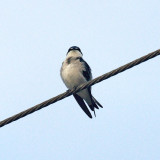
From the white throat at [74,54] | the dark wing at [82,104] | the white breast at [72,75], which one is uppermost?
the white throat at [74,54]

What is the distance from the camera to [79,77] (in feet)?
25.7

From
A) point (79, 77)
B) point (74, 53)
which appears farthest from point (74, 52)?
point (79, 77)

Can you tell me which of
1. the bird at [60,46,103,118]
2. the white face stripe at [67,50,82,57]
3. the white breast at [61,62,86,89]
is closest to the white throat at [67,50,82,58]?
the white face stripe at [67,50,82,57]

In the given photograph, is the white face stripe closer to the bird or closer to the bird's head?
the bird's head

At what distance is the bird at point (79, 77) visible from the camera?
783cm

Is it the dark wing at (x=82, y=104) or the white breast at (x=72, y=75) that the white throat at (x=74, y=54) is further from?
the dark wing at (x=82, y=104)

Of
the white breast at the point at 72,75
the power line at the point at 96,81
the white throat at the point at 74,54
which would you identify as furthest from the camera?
the white throat at the point at 74,54

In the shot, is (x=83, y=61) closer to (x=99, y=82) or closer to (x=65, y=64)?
(x=65, y=64)

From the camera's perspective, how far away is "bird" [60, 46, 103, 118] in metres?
7.83

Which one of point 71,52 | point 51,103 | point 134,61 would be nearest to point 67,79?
point 71,52

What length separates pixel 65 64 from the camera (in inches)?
316

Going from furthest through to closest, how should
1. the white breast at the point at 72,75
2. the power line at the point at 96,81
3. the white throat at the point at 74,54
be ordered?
1. the white throat at the point at 74,54
2. the white breast at the point at 72,75
3. the power line at the point at 96,81

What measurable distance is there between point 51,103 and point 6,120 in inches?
20.1

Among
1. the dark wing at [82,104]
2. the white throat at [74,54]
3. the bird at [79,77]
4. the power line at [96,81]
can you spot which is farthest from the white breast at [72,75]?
the power line at [96,81]
